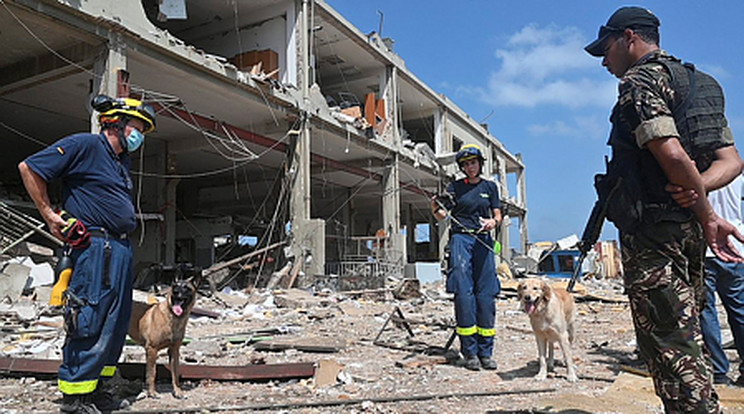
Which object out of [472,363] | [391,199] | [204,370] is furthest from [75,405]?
[391,199]

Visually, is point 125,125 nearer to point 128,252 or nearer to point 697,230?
point 128,252

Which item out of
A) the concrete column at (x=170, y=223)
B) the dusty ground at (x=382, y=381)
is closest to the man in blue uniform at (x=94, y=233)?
the dusty ground at (x=382, y=381)

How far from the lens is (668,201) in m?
1.94

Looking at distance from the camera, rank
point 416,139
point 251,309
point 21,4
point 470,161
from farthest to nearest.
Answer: point 416,139 < point 251,309 < point 21,4 < point 470,161

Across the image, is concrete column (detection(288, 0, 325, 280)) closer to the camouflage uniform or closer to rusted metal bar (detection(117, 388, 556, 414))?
rusted metal bar (detection(117, 388, 556, 414))

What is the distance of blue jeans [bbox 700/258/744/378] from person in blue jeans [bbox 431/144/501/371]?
154 centimetres

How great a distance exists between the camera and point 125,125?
3.14 metres

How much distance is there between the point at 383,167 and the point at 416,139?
32.5 feet

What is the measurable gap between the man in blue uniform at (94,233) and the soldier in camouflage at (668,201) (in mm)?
2624

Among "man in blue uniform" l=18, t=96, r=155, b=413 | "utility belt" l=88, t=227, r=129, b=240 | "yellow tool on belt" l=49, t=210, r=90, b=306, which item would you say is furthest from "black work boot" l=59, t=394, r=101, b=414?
"utility belt" l=88, t=227, r=129, b=240

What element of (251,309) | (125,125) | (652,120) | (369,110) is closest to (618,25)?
(652,120)

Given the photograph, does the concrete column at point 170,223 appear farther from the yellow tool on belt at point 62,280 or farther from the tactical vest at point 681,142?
the tactical vest at point 681,142

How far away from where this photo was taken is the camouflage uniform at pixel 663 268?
6.10ft

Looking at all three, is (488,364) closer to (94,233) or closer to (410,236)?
(94,233)
